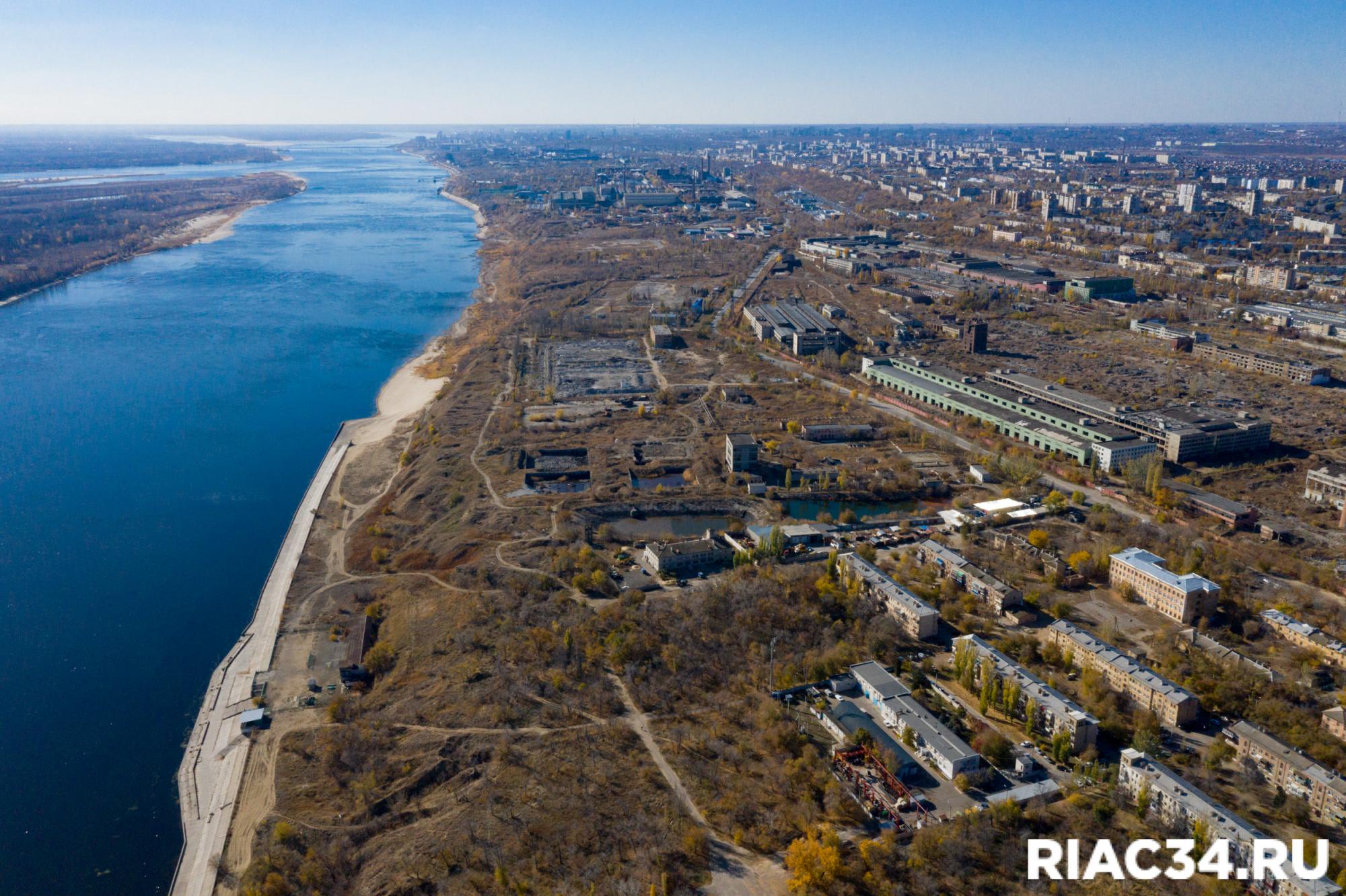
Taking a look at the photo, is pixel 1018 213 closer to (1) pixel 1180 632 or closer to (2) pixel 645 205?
(2) pixel 645 205

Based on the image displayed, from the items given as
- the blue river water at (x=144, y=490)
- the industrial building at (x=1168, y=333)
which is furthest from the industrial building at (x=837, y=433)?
the industrial building at (x=1168, y=333)

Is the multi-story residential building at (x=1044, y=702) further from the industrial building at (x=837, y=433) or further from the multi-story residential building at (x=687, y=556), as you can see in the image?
the industrial building at (x=837, y=433)

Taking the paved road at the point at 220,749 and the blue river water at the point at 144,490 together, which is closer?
the paved road at the point at 220,749

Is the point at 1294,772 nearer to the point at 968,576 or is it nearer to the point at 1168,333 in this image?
the point at 968,576

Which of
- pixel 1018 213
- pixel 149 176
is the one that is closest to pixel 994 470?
pixel 1018 213

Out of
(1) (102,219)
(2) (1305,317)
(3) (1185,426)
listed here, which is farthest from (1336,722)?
(1) (102,219)

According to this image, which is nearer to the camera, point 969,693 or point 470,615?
point 969,693
